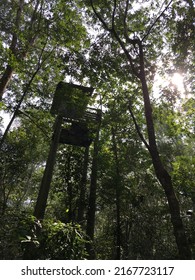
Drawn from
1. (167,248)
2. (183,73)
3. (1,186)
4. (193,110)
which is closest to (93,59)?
(183,73)

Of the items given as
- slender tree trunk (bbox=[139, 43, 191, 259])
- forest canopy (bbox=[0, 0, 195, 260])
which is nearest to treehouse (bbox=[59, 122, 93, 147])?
forest canopy (bbox=[0, 0, 195, 260])

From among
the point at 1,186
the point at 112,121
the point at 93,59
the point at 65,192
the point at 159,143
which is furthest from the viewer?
the point at 159,143

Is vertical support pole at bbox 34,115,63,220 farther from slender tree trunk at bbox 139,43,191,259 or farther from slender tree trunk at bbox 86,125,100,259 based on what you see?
slender tree trunk at bbox 139,43,191,259

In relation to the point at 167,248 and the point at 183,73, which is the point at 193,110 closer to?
the point at 183,73

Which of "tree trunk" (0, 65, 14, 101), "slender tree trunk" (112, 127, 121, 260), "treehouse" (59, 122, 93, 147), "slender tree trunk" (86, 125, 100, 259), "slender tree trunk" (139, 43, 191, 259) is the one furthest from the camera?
"treehouse" (59, 122, 93, 147)

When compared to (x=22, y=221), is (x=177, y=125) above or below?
above

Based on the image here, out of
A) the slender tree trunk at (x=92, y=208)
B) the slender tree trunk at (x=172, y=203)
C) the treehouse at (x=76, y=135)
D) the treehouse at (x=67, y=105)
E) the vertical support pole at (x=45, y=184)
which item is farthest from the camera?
the treehouse at (x=76, y=135)

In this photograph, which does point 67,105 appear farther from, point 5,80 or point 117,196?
point 117,196

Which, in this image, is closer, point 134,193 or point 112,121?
point 112,121

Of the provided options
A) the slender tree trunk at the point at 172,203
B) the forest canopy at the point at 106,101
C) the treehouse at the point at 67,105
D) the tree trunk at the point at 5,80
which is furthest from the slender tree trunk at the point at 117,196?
the tree trunk at the point at 5,80

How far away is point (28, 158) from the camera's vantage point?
18.2m

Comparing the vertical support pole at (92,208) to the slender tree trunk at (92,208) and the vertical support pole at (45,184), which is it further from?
the vertical support pole at (45,184)

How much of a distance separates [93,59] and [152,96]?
3229 millimetres

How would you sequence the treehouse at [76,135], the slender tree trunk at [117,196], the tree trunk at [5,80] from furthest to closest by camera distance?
the treehouse at [76,135] → the slender tree trunk at [117,196] → the tree trunk at [5,80]
